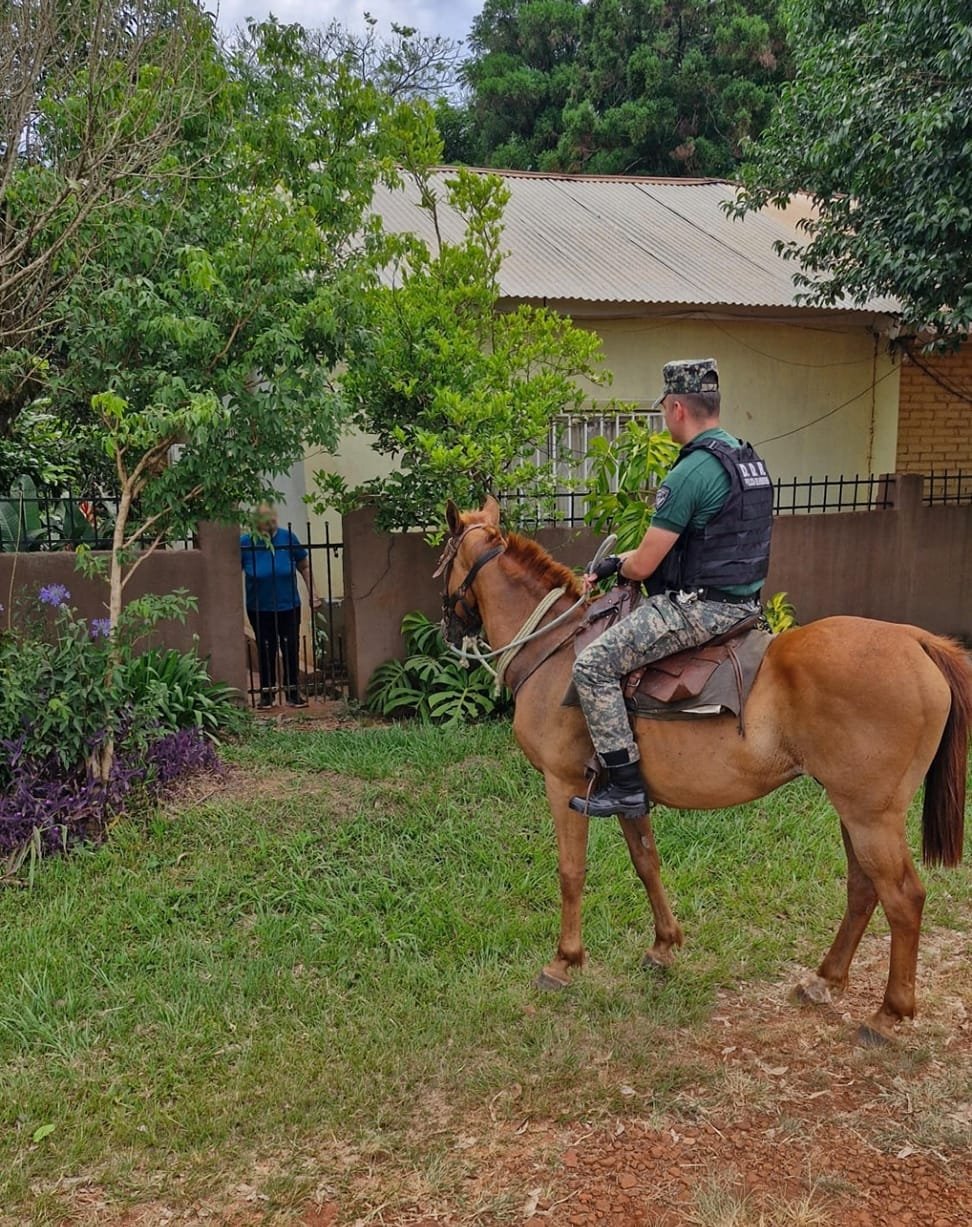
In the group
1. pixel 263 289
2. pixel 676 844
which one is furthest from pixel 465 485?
pixel 676 844

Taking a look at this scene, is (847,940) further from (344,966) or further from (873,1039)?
(344,966)

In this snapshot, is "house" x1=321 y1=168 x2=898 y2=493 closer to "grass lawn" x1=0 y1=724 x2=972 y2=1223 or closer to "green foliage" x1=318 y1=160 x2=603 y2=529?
"green foliage" x1=318 y1=160 x2=603 y2=529

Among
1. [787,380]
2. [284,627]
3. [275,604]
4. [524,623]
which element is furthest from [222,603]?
[787,380]

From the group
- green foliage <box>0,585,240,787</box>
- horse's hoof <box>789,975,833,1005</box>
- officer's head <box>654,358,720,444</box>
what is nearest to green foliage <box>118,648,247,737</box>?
green foliage <box>0,585,240,787</box>

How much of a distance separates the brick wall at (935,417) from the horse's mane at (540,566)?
9607 mm

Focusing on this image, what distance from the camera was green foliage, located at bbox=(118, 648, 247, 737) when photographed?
19.4 ft

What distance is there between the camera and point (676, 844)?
529cm

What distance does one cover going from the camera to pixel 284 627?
7.84m

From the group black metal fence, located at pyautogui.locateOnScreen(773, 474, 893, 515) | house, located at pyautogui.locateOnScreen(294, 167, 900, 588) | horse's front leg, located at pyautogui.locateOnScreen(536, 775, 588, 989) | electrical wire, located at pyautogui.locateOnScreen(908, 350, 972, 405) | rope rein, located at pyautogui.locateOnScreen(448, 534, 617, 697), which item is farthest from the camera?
electrical wire, located at pyautogui.locateOnScreen(908, 350, 972, 405)

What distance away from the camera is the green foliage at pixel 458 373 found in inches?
255

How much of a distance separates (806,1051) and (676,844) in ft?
5.61

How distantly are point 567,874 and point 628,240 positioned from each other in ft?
32.3

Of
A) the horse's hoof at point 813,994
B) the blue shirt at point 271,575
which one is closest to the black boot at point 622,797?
the horse's hoof at point 813,994

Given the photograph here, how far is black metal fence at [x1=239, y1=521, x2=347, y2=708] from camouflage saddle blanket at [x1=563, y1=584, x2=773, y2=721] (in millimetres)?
4339
